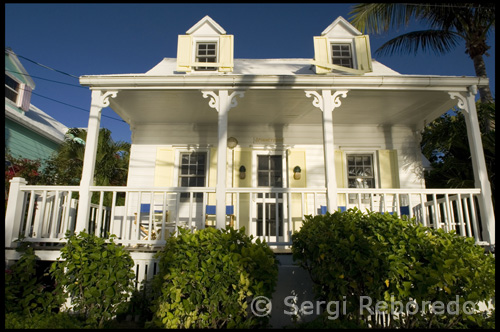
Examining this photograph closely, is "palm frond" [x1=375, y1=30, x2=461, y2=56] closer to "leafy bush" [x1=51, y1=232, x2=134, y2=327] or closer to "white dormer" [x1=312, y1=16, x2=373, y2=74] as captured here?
"white dormer" [x1=312, y1=16, x2=373, y2=74]

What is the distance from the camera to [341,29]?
24.1ft

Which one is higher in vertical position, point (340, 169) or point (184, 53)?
point (184, 53)

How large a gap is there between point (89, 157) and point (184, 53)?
9.98ft

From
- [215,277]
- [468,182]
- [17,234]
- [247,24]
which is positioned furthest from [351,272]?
[247,24]

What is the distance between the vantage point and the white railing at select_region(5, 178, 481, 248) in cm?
509

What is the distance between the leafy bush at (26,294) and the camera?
396 centimetres

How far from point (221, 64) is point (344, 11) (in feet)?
21.8

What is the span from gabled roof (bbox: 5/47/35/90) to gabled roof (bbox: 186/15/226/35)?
8501 millimetres

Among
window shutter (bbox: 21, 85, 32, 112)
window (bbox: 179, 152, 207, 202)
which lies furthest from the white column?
window shutter (bbox: 21, 85, 32, 112)

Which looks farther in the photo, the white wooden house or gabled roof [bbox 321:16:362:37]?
gabled roof [bbox 321:16:362:37]

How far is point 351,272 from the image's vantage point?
11.6 feet

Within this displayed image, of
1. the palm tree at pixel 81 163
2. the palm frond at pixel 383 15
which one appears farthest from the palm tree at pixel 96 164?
the palm frond at pixel 383 15

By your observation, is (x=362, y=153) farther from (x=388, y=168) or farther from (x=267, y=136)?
(x=267, y=136)

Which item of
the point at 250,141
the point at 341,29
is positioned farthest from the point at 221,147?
the point at 341,29
